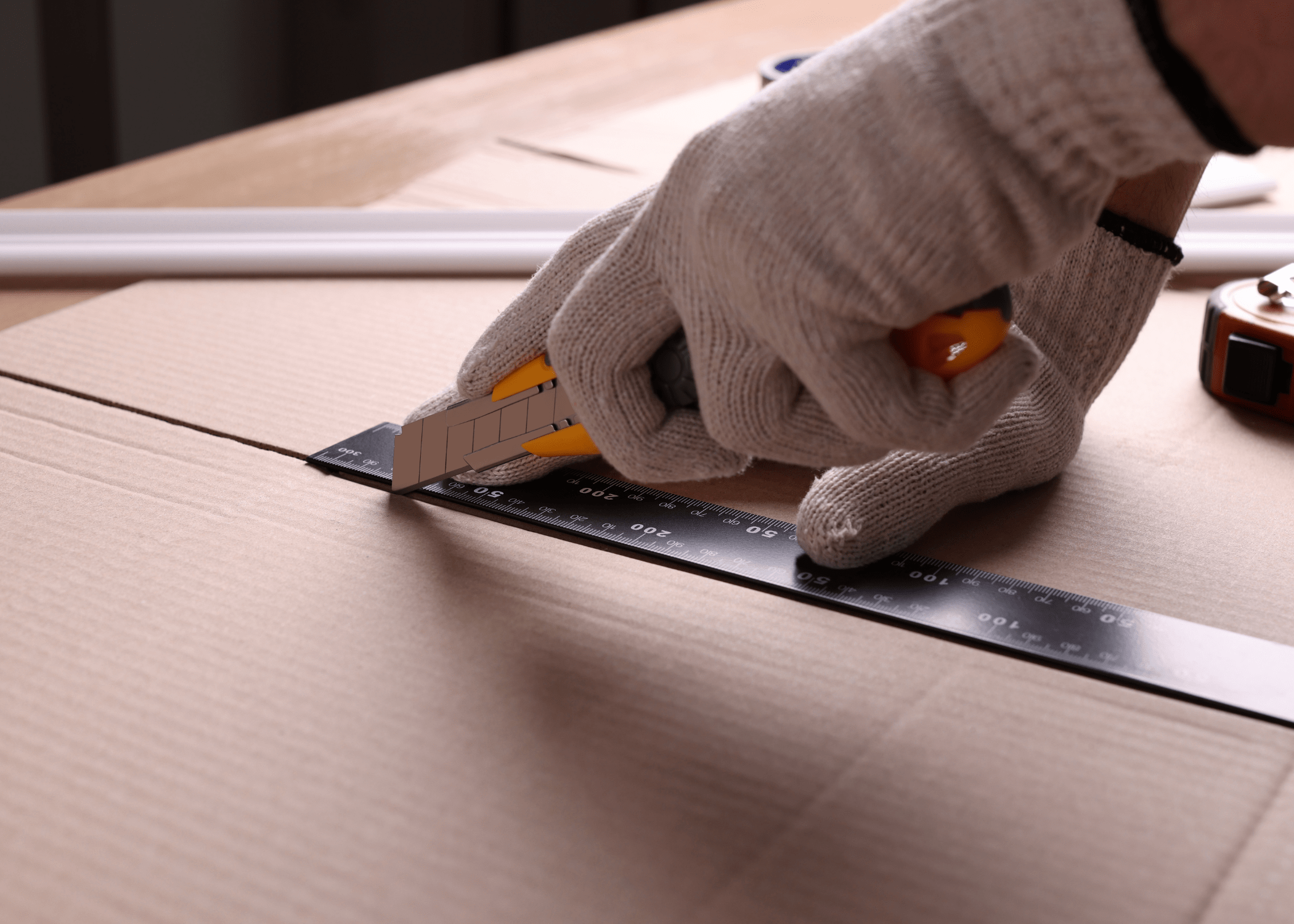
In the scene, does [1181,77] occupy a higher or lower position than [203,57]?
higher

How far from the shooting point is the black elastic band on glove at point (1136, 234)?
83cm

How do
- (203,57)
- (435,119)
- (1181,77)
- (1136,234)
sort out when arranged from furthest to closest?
1. (203,57)
2. (435,119)
3. (1136,234)
4. (1181,77)

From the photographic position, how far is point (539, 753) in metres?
0.59

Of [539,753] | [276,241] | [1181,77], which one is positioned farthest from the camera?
[276,241]

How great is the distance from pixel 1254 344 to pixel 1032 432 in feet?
0.82

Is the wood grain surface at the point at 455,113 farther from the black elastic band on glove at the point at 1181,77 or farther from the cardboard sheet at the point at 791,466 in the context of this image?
the black elastic band on glove at the point at 1181,77

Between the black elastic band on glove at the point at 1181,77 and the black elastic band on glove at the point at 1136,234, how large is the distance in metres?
0.35

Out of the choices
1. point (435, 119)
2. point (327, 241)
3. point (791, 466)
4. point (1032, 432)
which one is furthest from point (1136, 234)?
point (435, 119)

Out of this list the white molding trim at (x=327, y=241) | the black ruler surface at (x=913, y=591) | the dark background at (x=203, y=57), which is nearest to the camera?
the black ruler surface at (x=913, y=591)

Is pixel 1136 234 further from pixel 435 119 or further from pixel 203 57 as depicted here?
pixel 203 57

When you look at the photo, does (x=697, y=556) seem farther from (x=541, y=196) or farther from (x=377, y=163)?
(x=377, y=163)

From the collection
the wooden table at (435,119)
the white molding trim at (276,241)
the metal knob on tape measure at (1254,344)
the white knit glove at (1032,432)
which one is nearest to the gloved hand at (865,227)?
the white knit glove at (1032,432)

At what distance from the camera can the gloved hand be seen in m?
0.50

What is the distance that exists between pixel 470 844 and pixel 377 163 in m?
1.17
